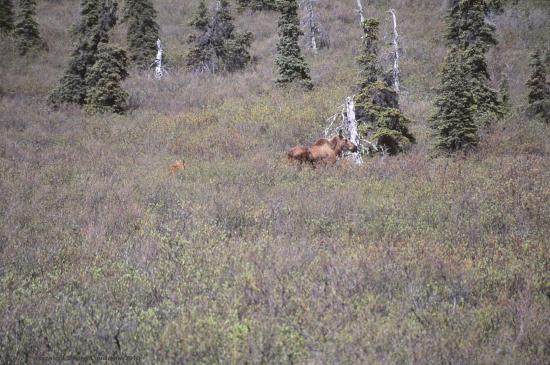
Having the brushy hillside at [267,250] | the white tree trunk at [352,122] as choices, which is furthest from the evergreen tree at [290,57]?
the white tree trunk at [352,122]

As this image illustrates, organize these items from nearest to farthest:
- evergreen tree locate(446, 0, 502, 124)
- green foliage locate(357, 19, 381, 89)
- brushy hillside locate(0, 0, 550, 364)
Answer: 1. brushy hillside locate(0, 0, 550, 364)
2. green foliage locate(357, 19, 381, 89)
3. evergreen tree locate(446, 0, 502, 124)

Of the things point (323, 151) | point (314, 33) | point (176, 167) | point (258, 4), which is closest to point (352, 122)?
point (323, 151)

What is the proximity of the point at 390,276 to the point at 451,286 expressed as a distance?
0.79m

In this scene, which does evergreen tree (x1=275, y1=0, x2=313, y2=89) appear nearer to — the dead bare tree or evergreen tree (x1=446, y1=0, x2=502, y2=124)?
the dead bare tree

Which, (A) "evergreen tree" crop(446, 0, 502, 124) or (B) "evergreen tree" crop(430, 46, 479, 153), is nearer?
(B) "evergreen tree" crop(430, 46, 479, 153)

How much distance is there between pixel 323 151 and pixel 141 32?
2244 centimetres

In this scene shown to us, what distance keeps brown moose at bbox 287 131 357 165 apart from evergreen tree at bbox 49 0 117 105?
13980 millimetres

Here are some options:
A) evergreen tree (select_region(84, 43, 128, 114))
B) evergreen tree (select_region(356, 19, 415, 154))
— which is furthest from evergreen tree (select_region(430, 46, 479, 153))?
evergreen tree (select_region(84, 43, 128, 114))

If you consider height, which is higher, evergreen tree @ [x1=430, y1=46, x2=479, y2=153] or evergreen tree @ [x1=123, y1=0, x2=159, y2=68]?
evergreen tree @ [x1=123, y1=0, x2=159, y2=68]

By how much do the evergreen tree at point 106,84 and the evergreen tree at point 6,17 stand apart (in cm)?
1525

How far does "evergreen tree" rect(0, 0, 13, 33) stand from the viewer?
1256 inches

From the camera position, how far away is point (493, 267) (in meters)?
6.19

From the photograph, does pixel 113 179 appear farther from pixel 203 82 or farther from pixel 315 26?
pixel 315 26

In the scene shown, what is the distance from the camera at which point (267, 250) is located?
700 centimetres
